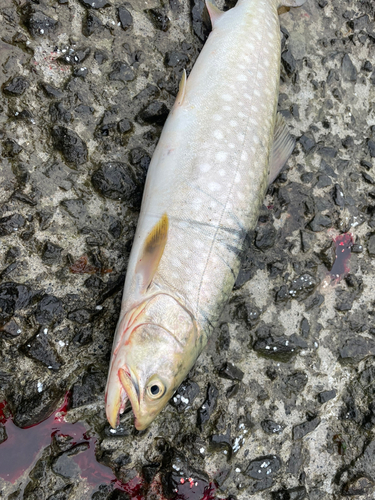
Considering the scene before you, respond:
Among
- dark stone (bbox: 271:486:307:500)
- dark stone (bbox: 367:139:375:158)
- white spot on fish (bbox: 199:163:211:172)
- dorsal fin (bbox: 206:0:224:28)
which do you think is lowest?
dark stone (bbox: 271:486:307:500)

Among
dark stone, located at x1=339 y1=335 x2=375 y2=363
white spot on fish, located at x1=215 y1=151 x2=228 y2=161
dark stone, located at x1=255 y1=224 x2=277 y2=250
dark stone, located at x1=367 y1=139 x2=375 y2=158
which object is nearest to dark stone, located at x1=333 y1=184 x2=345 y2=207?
dark stone, located at x1=367 y1=139 x2=375 y2=158

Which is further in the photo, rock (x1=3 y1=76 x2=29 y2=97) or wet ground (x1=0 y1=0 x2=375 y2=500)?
rock (x1=3 y1=76 x2=29 y2=97)

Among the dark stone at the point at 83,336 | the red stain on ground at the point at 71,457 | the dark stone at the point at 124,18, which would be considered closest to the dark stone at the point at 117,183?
the dark stone at the point at 83,336

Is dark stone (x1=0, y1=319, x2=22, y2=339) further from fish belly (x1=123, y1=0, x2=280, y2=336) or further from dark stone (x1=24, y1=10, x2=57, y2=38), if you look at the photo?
dark stone (x1=24, y1=10, x2=57, y2=38)

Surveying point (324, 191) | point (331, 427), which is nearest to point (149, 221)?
point (324, 191)

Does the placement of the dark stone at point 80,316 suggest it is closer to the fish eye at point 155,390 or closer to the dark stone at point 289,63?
the fish eye at point 155,390

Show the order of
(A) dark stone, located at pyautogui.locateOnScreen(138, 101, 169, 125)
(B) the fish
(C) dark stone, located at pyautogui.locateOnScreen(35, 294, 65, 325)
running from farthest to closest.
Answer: (A) dark stone, located at pyautogui.locateOnScreen(138, 101, 169, 125) → (C) dark stone, located at pyautogui.locateOnScreen(35, 294, 65, 325) → (B) the fish

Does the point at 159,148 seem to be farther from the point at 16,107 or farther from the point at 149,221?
the point at 16,107
